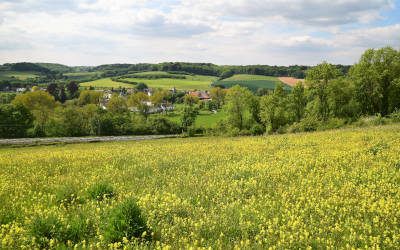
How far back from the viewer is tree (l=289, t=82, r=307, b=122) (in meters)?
87.4

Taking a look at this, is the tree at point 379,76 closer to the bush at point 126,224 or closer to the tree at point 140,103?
the bush at point 126,224

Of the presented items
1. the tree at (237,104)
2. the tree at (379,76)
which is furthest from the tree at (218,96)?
the tree at (379,76)

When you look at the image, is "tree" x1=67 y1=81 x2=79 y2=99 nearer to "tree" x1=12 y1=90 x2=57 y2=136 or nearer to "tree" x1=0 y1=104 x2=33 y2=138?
"tree" x1=12 y1=90 x2=57 y2=136

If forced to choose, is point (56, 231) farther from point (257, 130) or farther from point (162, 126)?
point (162, 126)

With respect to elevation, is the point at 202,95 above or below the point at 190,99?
above

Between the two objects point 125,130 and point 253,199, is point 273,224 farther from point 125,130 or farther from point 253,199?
point 125,130

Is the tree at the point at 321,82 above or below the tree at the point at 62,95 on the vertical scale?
above

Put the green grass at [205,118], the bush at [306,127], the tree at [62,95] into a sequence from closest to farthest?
the bush at [306,127]
the green grass at [205,118]
the tree at [62,95]

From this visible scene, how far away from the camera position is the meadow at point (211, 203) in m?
7.79

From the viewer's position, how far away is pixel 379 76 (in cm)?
6556

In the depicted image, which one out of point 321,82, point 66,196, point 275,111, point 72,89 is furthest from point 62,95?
point 66,196

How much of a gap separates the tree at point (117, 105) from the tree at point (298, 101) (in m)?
72.7

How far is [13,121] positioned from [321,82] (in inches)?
3127

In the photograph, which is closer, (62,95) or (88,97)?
(88,97)
